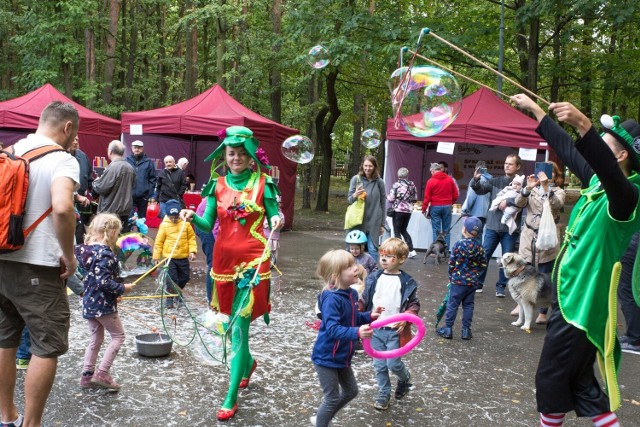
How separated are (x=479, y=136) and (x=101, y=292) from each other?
1075 centimetres

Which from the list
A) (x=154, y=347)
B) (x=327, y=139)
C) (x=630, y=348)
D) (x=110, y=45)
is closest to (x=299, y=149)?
(x=154, y=347)

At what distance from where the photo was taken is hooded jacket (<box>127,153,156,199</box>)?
1132 cm

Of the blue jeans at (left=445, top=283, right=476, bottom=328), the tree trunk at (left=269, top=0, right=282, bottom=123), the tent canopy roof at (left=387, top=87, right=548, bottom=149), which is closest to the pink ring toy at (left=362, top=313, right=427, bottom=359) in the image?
the blue jeans at (left=445, top=283, right=476, bottom=328)

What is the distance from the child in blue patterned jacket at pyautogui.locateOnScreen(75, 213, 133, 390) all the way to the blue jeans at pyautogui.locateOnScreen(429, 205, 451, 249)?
8.99 meters

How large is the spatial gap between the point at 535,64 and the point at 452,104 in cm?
1296

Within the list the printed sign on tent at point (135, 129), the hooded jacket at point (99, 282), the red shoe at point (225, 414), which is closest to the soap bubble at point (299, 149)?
the printed sign on tent at point (135, 129)

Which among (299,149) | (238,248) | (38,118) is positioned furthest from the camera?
(38,118)

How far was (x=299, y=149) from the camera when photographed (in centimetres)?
1098

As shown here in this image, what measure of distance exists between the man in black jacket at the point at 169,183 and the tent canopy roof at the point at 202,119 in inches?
147

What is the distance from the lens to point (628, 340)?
693 cm

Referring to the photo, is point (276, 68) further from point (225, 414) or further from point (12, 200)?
point (12, 200)

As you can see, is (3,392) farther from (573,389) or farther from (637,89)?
(637,89)

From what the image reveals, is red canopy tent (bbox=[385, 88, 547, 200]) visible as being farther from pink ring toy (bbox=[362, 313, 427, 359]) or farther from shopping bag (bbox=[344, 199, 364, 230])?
pink ring toy (bbox=[362, 313, 427, 359])

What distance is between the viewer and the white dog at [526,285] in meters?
7.53
